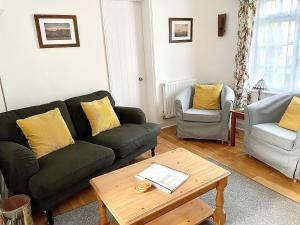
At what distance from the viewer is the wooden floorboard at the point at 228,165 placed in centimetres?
226

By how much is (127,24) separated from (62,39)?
1.05 metres

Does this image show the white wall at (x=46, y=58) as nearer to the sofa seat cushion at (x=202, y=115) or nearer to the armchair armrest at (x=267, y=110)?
the sofa seat cushion at (x=202, y=115)

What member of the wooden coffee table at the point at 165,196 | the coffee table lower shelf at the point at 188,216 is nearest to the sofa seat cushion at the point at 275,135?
the wooden coffee table at the point at 165,196

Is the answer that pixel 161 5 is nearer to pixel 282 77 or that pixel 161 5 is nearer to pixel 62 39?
pixel 62 39

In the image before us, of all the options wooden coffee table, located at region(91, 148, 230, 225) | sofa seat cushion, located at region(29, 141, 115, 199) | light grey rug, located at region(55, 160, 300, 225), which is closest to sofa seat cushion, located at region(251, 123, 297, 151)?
light grey rug, located at region(55, 160, 300, 225)

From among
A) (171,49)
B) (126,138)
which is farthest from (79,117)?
(171,49)

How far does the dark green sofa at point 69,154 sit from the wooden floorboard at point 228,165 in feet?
0.65

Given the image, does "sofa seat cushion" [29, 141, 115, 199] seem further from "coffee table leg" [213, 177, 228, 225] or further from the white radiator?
the white radiator

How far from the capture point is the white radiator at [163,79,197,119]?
391 centimetres

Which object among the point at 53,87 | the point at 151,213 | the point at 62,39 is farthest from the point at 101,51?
the point at 151,213

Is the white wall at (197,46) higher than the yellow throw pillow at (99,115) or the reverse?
higher

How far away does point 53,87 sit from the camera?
9.62 ft

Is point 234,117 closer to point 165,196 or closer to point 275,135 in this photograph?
point 275,135

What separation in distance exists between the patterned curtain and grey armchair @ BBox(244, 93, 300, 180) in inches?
29.6
